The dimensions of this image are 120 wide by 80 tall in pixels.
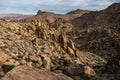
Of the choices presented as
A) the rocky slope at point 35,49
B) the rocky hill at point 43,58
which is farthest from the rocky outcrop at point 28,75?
the rocky slope at point 35,49

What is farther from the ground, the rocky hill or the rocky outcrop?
the rocky outcrop

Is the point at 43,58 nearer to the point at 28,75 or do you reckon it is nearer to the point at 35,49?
the point at 35,49

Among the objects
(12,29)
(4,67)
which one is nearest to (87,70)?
(4,67)

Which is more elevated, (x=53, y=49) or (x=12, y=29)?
(x=12, y=29)

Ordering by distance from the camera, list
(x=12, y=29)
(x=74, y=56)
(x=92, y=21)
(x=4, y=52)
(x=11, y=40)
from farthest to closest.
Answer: (x=92, y=21) → (x=74, y=56) → (x=12, y=29) → (x=11, y=40) → (x=4, y=52)

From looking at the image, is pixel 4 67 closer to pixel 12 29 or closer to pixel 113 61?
pixel 113 61

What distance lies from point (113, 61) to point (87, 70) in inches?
137

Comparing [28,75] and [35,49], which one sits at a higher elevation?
[28,75]

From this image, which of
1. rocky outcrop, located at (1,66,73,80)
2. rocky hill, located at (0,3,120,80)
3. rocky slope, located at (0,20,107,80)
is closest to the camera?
rocky outcrop, located at (1,66,73,80)

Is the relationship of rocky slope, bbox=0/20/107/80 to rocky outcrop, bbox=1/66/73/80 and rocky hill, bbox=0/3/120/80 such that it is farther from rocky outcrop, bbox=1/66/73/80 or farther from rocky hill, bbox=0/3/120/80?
rocky outcrop, bbox=1/66/73/80

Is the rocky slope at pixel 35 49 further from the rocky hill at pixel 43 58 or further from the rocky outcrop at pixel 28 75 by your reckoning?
the rocky outcrop at pixel 28 75

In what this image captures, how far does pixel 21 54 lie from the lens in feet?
87.3

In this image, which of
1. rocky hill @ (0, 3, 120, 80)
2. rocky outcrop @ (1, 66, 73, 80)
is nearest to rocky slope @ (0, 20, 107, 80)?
rocky hill @ (0, 3, 120, 80)

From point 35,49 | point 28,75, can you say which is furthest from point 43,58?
point 28,75
